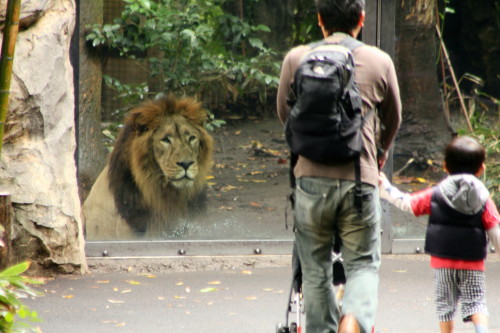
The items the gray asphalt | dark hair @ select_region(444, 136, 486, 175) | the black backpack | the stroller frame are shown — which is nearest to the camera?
the black backpack

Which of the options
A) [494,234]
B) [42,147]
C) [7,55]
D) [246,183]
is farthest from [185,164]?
[7,55]

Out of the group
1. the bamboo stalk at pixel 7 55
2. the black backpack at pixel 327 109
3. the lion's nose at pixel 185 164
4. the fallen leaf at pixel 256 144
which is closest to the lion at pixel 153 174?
the lion's nose at pixel 185 164

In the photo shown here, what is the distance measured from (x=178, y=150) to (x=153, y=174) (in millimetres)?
292

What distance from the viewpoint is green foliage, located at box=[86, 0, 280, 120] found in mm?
7105

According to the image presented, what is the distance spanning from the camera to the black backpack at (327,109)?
12.1ft

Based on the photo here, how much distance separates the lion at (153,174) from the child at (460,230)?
3.08 metres

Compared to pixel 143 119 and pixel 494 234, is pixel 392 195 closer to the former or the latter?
pixel 494 234

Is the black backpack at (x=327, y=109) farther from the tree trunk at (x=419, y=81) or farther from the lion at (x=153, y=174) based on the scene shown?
the tree trunk at (x=419, y=81)

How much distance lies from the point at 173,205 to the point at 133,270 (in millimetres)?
678

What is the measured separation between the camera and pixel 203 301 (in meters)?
5.98

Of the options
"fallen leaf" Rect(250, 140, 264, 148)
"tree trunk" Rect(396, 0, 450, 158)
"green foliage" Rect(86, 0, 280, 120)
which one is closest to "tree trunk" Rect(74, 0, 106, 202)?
"green foliage" Rect(86, 0, 280, 120)

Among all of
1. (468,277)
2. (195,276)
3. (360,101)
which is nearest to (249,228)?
(195,276)

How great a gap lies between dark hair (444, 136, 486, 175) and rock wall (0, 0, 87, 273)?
10.3 feet

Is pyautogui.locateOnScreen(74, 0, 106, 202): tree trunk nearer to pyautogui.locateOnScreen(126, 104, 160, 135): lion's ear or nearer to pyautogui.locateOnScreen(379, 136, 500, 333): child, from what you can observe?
pyautogui.locateOnScreen(126, 104, 160, 135): lion's ear
